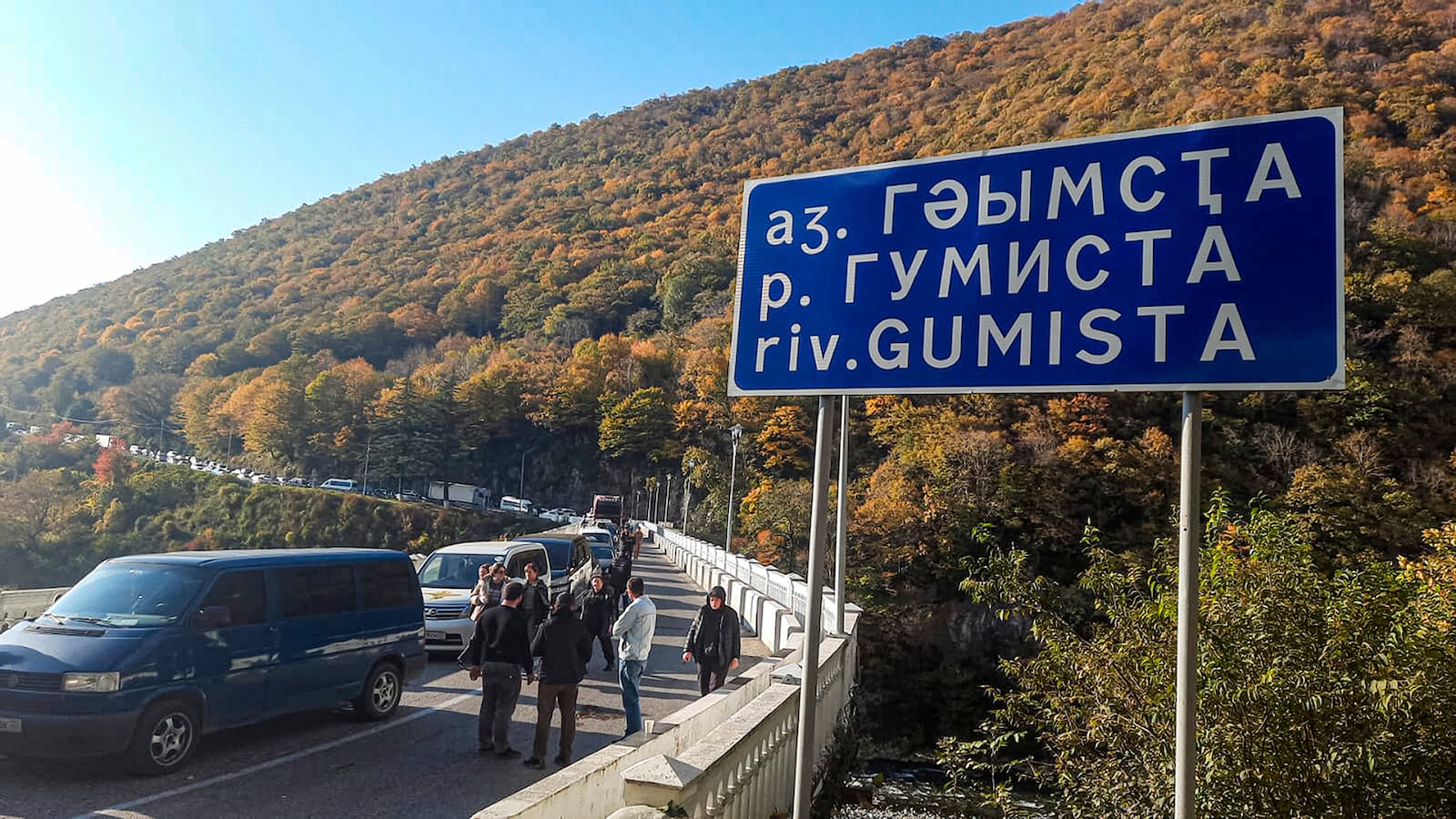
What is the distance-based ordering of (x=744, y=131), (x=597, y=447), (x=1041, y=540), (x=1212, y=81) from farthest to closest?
(x=744, y=131) → (x=597, y=447) → (x=1212, y=81) → (x=1041, y=540)

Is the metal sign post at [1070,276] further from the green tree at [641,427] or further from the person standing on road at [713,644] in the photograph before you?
the green tree at [641,427]

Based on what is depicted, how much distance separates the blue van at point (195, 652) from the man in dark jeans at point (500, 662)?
1.70 metres

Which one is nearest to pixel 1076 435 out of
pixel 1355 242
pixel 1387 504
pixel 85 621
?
pixel 1387 504

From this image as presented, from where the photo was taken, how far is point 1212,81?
9044cm

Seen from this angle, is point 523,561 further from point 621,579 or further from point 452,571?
point 621,579

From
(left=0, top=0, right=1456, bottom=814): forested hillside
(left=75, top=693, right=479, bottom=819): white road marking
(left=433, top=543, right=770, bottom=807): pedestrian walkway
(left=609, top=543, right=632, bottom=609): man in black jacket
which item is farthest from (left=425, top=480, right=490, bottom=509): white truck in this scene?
(left=75, top=693, right=479, bottom=819): white road marking

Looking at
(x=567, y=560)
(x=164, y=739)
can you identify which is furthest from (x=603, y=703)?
(x=567, y=560)

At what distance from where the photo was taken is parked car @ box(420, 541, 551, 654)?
13008mm

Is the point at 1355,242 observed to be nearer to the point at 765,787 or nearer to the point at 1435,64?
the point at 1435,64

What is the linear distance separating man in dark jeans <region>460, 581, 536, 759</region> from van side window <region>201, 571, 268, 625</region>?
6.41 ft

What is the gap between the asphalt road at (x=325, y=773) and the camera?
638cm

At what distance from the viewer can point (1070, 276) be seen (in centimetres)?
309

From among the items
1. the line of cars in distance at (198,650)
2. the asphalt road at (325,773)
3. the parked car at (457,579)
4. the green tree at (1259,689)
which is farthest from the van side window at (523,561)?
the green tree at (1259,689)

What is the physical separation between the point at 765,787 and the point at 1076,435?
50750 millimetres
